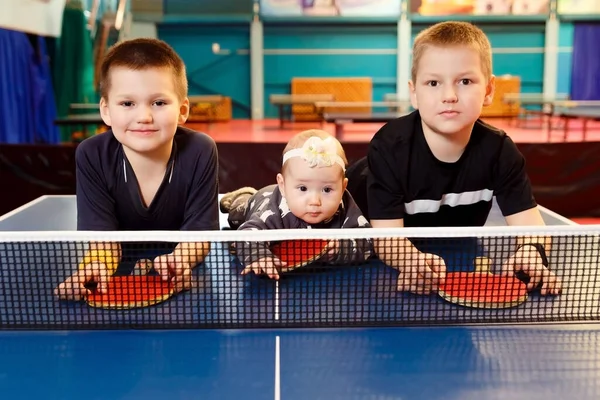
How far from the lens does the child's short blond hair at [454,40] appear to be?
82.4 inches

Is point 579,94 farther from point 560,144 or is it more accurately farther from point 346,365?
point 346,365

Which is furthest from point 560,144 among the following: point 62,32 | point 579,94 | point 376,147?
point 579,94

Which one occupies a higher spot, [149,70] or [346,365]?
[149,70]

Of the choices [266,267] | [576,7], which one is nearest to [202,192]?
[266,267]

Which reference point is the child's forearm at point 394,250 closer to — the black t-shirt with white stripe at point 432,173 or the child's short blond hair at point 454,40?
the black t-shirt with white stripe at point 432,173

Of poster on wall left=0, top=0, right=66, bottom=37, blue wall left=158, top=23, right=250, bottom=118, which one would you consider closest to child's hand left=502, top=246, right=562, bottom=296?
poster on wall left=0, top=0, right=66, bottom=37

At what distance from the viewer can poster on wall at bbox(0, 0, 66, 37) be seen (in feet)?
27.4

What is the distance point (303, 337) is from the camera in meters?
1.50

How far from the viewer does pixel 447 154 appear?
2.33 metres

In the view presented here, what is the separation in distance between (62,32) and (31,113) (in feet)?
5.72

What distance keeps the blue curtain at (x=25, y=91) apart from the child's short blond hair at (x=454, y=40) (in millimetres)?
7513

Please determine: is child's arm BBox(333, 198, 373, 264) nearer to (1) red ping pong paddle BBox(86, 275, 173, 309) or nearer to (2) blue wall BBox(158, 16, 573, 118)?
(1) red ping pong paddle BBox(86, 275, 173, 309)

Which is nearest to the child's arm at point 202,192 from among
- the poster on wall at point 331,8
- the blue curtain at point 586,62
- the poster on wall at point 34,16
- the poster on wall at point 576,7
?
the poster on wall at point 34,16

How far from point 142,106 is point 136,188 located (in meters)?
0.42
